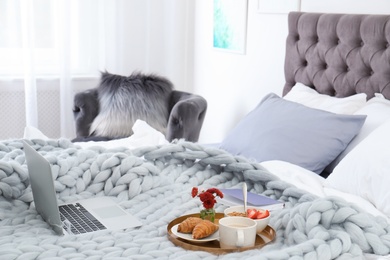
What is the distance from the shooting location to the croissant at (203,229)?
1.39m

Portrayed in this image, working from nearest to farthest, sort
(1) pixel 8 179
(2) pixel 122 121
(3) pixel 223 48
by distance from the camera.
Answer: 1. (1) pixel 8 179
2. (2) pixel 122 121
3. (3) pixel 223 48

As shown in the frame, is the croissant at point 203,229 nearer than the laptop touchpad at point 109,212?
Yes

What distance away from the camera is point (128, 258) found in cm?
128

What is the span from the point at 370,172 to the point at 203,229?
0.89 meters

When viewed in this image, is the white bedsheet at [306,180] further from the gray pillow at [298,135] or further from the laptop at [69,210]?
the laptop at [69,210]

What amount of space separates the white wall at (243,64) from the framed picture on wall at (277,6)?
0.10 ft

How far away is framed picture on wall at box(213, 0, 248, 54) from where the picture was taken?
3.93 m

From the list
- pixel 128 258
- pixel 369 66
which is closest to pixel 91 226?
pixel 128 258

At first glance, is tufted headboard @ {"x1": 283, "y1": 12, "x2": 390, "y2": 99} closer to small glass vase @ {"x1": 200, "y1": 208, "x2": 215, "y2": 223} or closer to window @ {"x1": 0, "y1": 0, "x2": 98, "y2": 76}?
small glass vase @ {"x1": 200, "y1": 208, "x2": 215, "y2": 223}

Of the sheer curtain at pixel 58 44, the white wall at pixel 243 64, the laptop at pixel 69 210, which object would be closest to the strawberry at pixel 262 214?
the laptop at pixel 69 210

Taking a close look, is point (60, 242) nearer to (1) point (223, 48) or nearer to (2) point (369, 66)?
Result: (2) point (369, 66)

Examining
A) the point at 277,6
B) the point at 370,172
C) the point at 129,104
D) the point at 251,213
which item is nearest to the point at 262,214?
the point at 251,213

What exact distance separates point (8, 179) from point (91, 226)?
0.30 meters

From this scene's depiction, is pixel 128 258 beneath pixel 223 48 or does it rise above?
beneath
